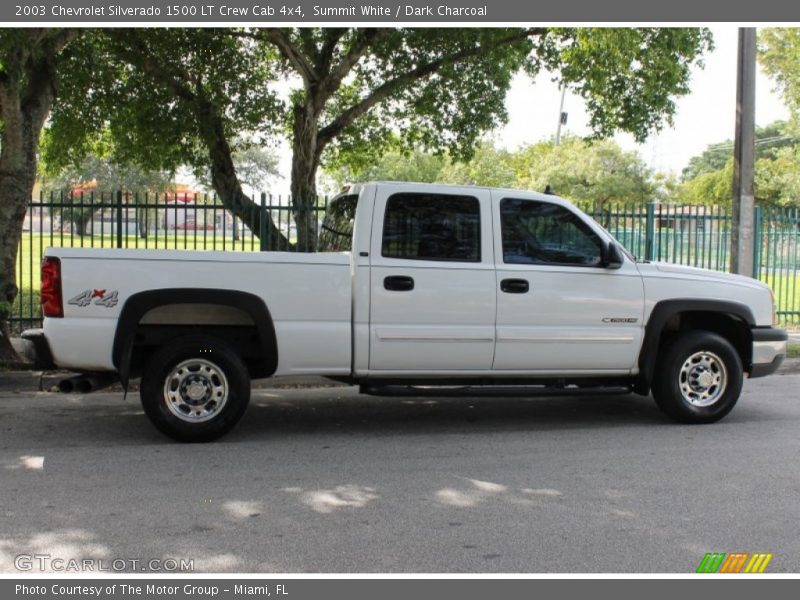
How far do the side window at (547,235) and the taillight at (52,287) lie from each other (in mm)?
3523

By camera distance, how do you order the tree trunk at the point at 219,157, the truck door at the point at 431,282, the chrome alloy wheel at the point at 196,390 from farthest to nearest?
1. the tree trunk at the point at 219,157
2. the truck door at the point at 431,282
3. the chrome alloy wheel at the point at 196,390

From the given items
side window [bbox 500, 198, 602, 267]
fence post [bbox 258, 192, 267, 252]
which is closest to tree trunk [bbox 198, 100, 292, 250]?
fence post [bbox 258, 192, 267, 252]

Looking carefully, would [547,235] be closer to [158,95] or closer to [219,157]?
[219,157]

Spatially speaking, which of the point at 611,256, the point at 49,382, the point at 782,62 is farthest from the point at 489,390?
the point at 782,62

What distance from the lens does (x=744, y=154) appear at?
37.0ft

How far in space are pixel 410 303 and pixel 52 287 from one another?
107 inches

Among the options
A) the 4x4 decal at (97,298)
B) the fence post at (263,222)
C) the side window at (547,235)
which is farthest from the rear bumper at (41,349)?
the fence post at (263,222)

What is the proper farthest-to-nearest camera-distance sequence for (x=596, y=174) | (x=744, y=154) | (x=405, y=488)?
(x=596, y=174)
(x=744, y=154)
(x=405, y=488)

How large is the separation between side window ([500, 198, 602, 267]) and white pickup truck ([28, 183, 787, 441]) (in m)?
0.01

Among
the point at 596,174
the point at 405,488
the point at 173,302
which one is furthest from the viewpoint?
the point at 596,174

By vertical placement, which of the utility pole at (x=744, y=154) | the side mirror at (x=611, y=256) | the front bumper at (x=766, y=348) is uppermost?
the utility pole at (x=744, y=154)

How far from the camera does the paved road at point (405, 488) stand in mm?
4297

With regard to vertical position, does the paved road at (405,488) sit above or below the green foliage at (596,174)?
below

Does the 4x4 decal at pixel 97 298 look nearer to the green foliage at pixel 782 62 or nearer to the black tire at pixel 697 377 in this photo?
the black tire at pixel 697 377
